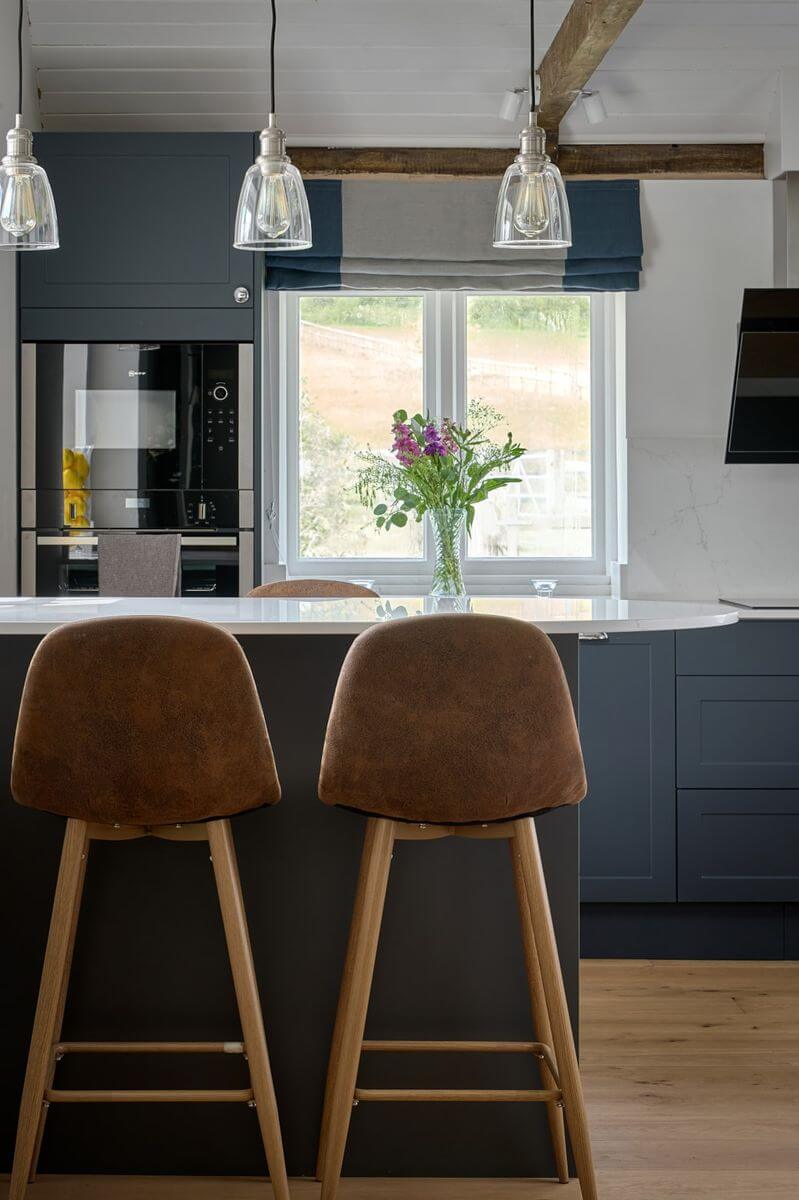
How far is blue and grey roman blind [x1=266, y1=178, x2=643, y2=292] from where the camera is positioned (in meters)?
3.94

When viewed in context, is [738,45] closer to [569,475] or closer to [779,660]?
[569,475]

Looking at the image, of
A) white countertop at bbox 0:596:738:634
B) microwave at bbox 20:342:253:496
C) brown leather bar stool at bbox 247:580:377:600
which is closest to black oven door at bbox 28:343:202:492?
microwave at bbox 20:342:253:496

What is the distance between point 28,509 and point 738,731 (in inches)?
88.2

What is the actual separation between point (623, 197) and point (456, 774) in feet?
9.30

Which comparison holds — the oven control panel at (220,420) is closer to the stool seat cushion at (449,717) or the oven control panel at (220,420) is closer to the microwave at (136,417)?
the microwave at (136,417)

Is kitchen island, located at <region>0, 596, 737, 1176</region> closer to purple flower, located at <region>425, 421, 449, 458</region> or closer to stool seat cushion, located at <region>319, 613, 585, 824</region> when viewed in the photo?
stool seat cushion, located at <region>319, 613, 585, 824</region>

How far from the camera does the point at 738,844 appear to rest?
3.40m

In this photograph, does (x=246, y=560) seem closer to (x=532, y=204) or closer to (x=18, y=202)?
(x=18, y=202)

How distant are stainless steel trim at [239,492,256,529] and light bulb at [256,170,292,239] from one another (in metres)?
1.58

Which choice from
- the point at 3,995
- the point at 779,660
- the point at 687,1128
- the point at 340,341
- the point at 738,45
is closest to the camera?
the point at 3,995

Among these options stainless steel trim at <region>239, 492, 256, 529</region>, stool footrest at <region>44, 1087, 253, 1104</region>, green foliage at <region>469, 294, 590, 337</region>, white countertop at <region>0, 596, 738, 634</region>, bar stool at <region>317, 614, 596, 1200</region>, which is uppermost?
green foliage at <region>469, 294, 590, 337</region>

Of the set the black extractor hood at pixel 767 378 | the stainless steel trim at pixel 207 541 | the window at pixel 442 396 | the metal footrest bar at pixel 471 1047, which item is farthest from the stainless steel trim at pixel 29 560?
the black extractor hood at pixel 767 378

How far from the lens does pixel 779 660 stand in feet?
11.2

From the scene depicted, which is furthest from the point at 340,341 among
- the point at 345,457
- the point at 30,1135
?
the point at 30,1135
